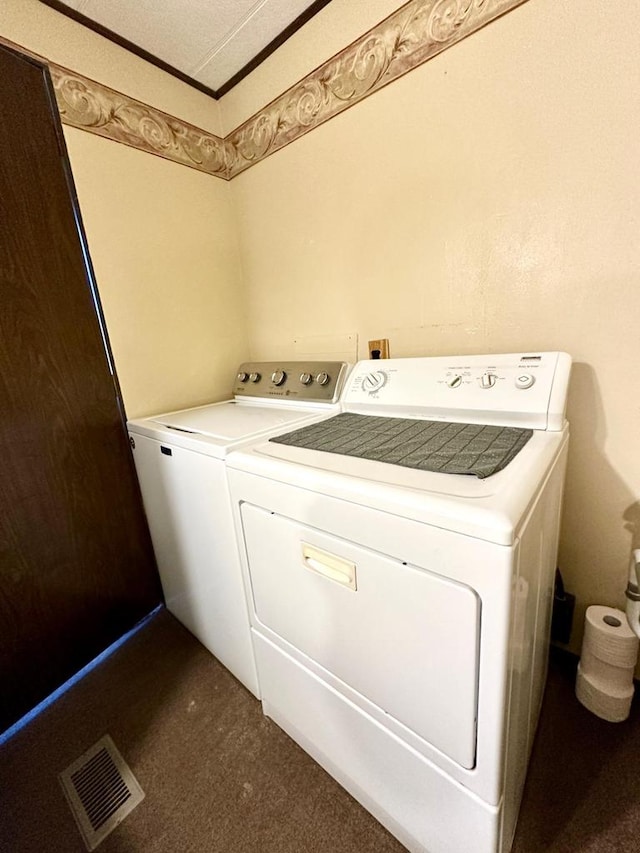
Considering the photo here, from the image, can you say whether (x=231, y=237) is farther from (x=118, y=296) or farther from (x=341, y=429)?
(x=341, y=429)

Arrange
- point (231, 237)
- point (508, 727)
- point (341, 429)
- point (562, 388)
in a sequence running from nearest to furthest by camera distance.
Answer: point (508, 727)
point (562, 388)
point (341, 429)
point (231, 237)

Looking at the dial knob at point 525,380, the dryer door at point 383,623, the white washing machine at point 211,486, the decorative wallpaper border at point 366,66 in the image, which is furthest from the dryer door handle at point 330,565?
the decorative wallpaper border at point 366,66

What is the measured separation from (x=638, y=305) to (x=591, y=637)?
0.97 m

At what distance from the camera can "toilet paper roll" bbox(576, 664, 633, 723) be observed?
42.0 inches

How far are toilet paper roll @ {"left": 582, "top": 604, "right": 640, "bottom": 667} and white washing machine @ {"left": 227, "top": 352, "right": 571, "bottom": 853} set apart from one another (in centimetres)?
25

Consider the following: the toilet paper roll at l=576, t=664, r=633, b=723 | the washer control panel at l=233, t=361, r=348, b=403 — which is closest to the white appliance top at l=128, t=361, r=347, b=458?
the washer control panel at l=233, t=361, r=348, b=403

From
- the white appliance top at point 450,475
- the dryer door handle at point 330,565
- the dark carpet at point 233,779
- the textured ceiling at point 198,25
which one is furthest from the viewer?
the textured ceiling at point 198,25

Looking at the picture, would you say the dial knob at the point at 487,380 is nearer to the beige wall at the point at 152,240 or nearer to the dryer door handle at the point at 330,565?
the dryer door handle at the point at 330,565

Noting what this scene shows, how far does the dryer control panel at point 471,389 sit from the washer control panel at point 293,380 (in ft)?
0.26

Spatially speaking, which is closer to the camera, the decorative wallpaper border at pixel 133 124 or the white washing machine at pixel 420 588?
the white washing machine at pixel 420 588

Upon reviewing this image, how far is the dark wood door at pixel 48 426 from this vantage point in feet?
3.65

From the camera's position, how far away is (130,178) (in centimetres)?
141

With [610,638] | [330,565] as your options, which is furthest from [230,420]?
[610,638]

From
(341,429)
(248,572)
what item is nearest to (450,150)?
(341,429)
